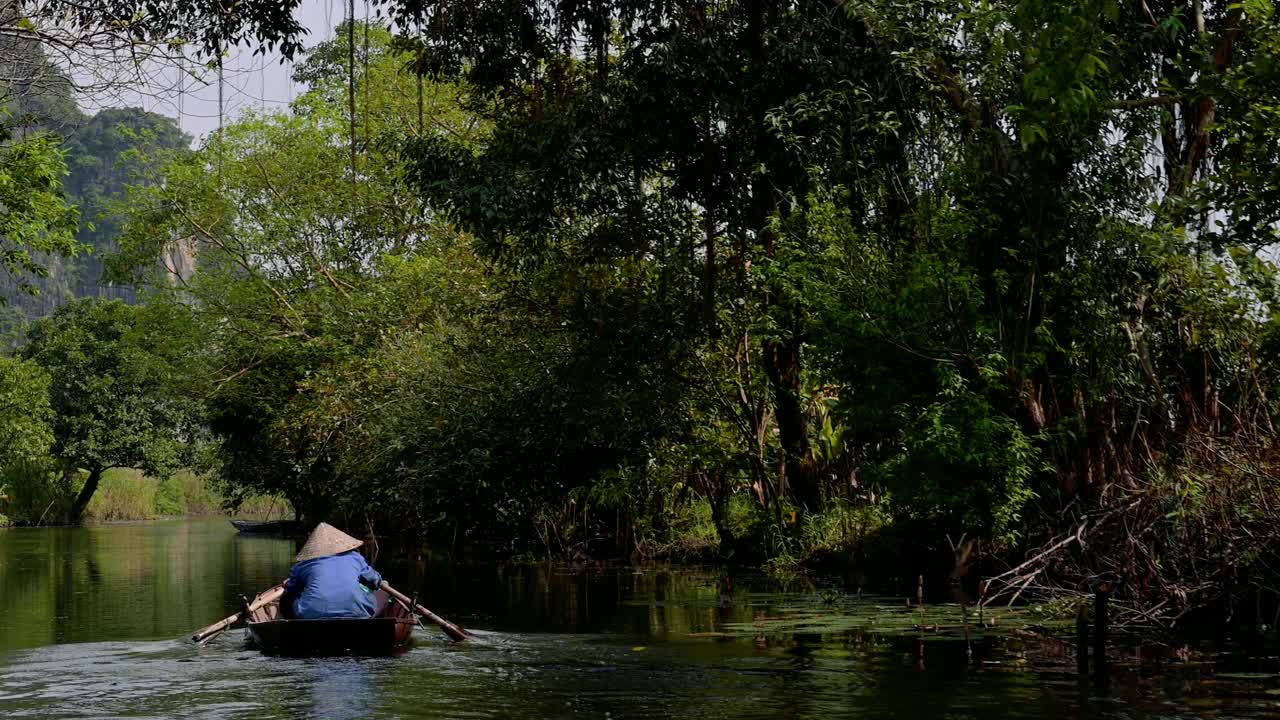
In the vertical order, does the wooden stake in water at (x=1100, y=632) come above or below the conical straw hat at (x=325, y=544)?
below

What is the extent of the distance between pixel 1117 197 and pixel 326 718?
11.3 m

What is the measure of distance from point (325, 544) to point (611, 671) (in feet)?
12.2

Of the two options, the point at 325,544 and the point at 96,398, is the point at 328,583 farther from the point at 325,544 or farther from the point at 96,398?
the point at 96,398

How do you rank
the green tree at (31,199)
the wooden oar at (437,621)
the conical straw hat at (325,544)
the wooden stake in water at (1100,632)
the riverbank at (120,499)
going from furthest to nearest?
the riverbank at (120,499) → the green tree at (31,199) → the wooden oar at (437,621) → the conical straw hat at (325,544) → the wooden stake in water at (1100,632)

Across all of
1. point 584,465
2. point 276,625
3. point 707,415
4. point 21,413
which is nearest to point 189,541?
point 21,413

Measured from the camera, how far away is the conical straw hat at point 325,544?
13953 millimetres

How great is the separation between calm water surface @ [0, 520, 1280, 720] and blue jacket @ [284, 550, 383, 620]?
26.7 inches

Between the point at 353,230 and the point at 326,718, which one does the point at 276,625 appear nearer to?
the point at 326,718

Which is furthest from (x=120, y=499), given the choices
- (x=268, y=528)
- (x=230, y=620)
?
(x=230, y=620)

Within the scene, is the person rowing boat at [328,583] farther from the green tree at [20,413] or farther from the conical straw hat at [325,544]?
the green tree at [20,413]

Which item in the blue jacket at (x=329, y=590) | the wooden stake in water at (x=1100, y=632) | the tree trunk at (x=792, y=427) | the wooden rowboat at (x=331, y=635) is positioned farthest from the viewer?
the tree trunk at (x=792, y=427)

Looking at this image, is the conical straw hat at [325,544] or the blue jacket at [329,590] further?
the conical straw hat at [325,544]

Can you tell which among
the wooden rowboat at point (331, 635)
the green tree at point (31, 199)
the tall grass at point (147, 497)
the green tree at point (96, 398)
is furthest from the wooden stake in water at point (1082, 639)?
the tall grass at point (147, 497)

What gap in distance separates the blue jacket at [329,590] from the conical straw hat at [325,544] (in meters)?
0.06
